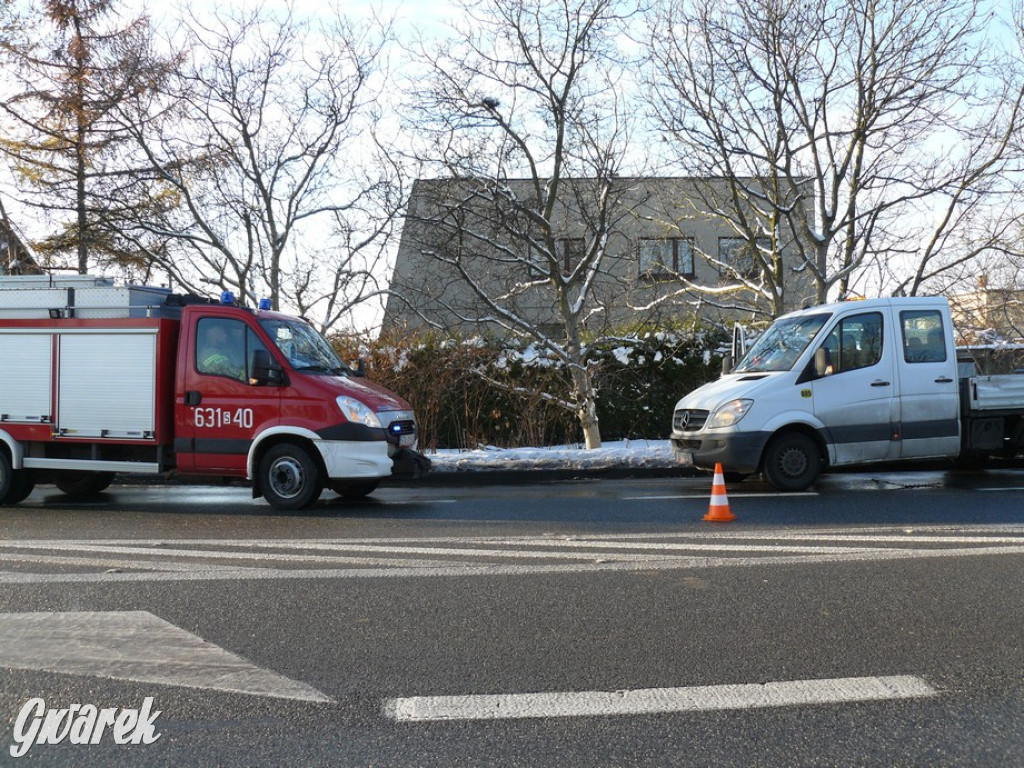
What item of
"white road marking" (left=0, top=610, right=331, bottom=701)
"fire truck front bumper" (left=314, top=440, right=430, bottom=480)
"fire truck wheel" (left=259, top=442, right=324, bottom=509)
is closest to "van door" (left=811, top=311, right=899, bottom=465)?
"fire truck front bumper" (left=314, top=440, right=430, bottom=480)

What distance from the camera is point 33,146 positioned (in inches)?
646

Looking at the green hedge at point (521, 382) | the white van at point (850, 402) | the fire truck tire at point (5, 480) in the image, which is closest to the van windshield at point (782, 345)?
the white van at point (850, 402)

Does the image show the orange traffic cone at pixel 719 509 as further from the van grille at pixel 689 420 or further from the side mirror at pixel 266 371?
the side mirror at pixel 266 371

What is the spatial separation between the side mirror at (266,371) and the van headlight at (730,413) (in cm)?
480

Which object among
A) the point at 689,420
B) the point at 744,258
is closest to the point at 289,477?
the point at 689,420

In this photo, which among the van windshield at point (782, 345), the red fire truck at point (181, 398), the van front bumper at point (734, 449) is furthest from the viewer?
the van windshield at point (782, 345)

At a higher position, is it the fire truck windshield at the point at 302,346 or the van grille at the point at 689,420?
the fire truck windshield at the point at 302,346

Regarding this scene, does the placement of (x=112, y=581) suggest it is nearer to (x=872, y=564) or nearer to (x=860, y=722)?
(x=860, y=722)

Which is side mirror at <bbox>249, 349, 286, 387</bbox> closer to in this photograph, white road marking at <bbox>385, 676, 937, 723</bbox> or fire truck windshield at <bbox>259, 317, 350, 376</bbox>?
fire truck windshield at <bbox>259, 317, 350, 376</bbox>

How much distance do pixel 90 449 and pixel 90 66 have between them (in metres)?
8.01

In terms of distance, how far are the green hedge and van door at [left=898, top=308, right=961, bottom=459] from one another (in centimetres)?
517

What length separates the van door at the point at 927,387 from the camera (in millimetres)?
10688

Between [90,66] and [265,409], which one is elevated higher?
[90,66]

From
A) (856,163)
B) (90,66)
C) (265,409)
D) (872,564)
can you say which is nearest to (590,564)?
(872,564)
